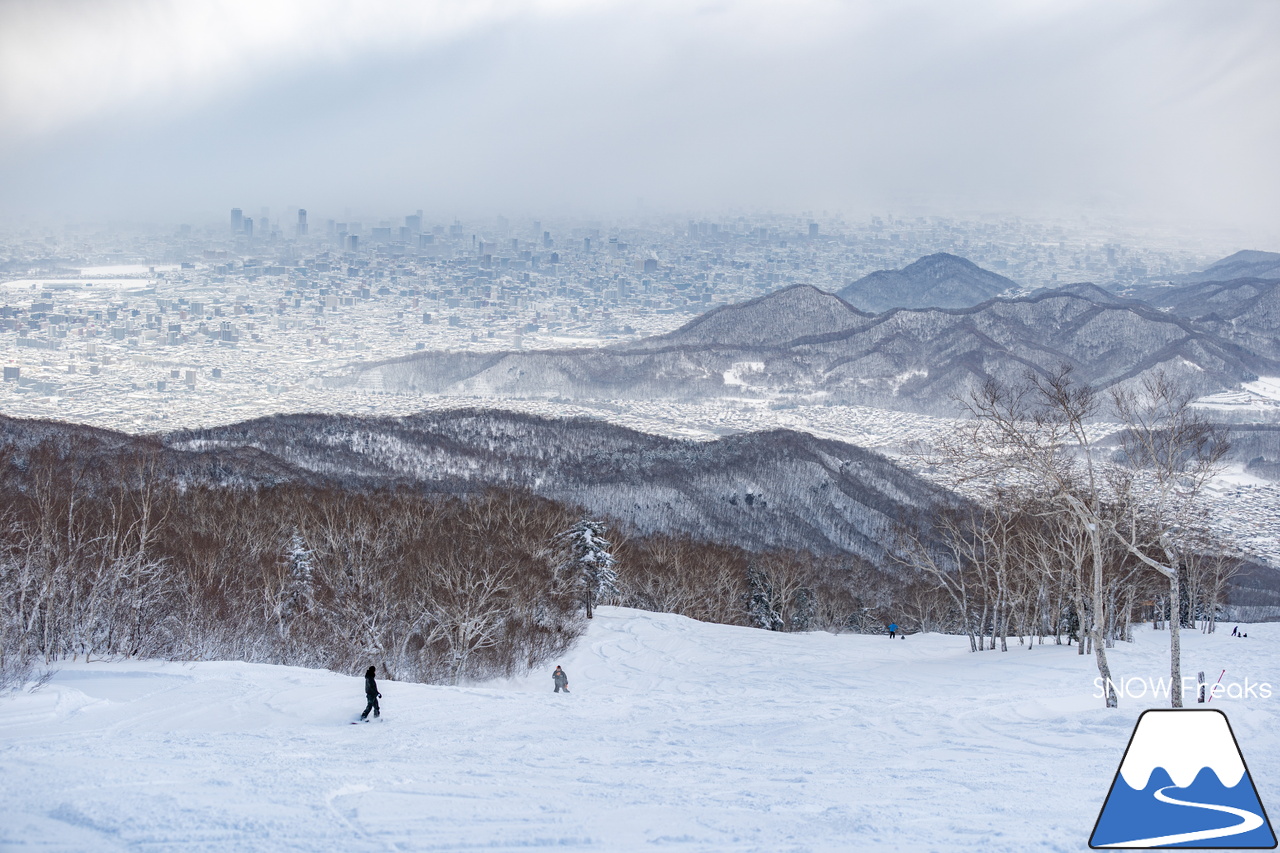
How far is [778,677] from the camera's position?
28859mm

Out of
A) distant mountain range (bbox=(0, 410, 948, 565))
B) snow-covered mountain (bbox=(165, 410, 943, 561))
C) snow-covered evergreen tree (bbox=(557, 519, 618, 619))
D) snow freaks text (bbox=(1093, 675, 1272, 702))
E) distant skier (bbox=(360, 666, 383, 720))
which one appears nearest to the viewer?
distant skier (bbox=(360, 666, 383, 720))

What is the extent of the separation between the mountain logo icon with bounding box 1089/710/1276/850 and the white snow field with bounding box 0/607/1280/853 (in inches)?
41.6

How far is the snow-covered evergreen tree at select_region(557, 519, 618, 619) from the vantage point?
42969mm

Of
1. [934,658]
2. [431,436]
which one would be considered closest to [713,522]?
[431,436]

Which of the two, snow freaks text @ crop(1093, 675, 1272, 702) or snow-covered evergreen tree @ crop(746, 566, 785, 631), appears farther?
snow-covered evergreen tree @ crop(746, 566, 785, 631)

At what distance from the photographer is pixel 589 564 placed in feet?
144

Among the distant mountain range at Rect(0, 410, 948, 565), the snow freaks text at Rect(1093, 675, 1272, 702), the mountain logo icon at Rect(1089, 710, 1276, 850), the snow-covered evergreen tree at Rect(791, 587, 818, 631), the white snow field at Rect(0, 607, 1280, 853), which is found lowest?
the snow-covered evergreen tree at Rect(791, 587, 818, 631)

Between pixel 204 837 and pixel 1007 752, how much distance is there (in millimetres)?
12519

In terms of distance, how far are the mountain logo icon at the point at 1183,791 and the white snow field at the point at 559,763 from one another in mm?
1057

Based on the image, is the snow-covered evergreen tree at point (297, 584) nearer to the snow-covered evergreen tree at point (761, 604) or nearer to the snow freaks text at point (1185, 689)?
the snow-covered evergreen tree at point (761, 604)

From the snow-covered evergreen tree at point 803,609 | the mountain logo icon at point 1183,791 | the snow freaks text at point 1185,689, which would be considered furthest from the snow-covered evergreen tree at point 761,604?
the mountain logo icon at point 1183,791

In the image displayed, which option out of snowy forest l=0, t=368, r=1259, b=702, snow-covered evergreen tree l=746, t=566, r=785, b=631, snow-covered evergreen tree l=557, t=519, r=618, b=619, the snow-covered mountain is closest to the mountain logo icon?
snowy forest l=0, t=368, r=1259, b=702

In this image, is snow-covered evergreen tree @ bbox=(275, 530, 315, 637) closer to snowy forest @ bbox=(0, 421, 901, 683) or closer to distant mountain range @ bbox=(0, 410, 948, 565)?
snowy forest @ bbox=(0, 421, 901, 683)

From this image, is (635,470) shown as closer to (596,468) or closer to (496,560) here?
(596,468)
